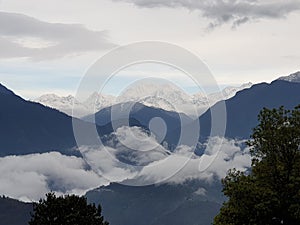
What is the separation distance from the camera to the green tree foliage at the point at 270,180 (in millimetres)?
41062

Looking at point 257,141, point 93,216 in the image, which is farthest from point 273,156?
point 93,216

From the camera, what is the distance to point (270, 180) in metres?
42.4

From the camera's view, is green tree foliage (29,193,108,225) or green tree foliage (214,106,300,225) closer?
green tree foliage (214,106,300,225)

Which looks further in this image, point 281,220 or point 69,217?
point 69,217

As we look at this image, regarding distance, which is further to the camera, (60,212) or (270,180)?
(60,212)

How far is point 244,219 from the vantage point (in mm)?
42312

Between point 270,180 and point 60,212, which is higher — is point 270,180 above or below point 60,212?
below

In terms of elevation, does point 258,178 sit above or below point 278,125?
below

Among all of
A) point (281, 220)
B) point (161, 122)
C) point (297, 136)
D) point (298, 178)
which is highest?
point (161, 122)

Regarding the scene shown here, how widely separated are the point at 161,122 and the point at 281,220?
54381mm

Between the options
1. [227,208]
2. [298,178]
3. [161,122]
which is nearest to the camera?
[298,178]

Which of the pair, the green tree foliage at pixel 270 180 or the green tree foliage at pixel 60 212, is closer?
the green tree foliage at pixel 270 180

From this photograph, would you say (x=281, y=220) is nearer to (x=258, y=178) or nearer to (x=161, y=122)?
(x=258, y=178)

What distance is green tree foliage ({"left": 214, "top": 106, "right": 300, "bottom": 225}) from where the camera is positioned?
135 feet
